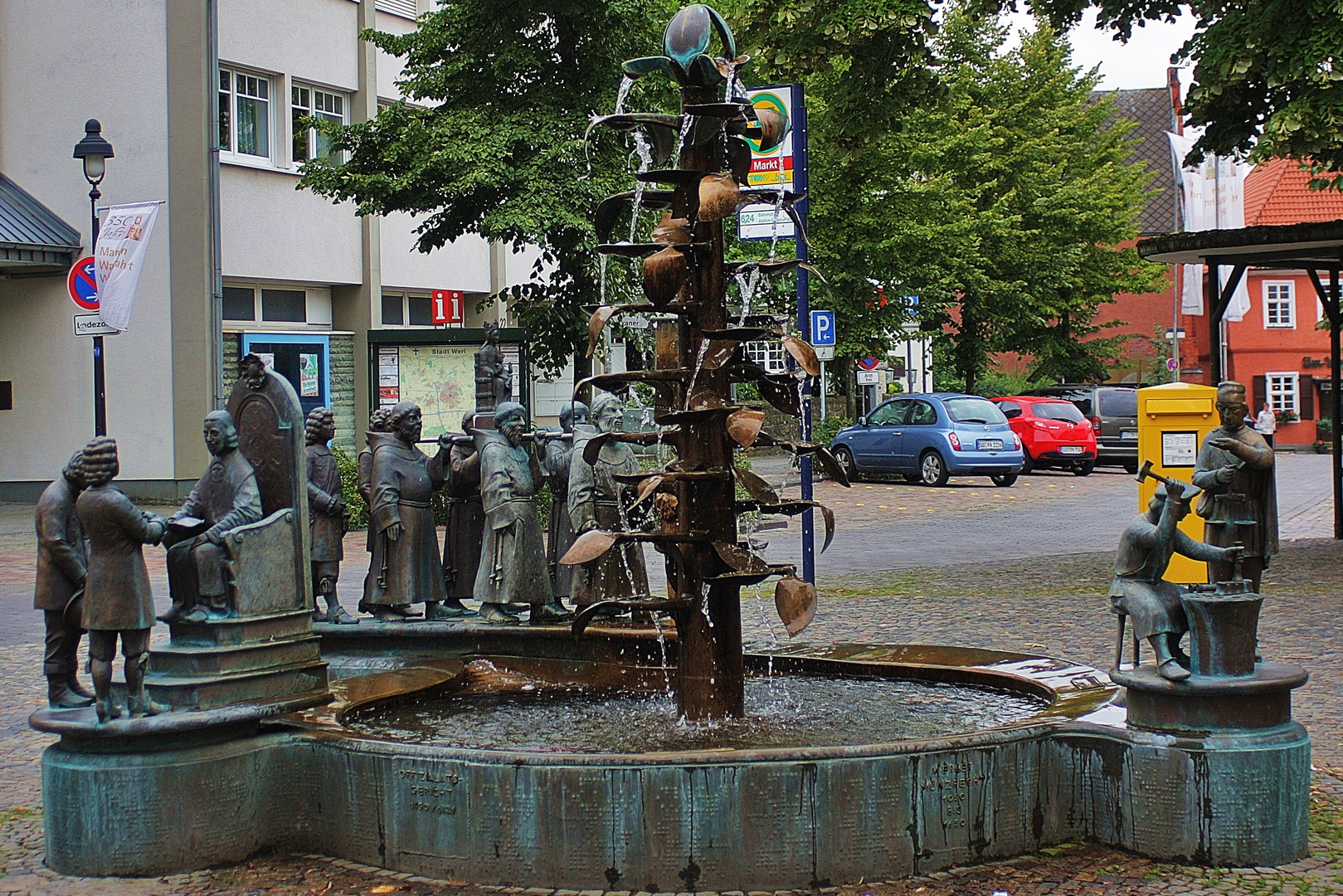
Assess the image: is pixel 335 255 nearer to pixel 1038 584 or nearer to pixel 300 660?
pixel 1038 584

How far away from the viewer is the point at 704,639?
19.6 feet

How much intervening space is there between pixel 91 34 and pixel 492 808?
2192 centimetres

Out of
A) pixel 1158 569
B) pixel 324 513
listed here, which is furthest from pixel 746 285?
pixel 324 513

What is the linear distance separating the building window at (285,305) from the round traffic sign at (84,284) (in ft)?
29.8

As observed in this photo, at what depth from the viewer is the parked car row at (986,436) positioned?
87.4ft

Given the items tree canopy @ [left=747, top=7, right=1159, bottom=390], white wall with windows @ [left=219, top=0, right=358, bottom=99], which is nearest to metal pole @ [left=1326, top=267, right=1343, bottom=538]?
tree canopy @ [left=747, top=7, right=1159, bottom=390]

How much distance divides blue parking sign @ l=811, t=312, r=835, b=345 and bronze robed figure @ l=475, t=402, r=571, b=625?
5831 millimetres

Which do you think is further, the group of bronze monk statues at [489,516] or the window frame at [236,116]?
the window frame at [236,116]

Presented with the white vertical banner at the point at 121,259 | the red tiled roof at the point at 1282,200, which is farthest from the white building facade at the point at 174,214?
the red tiled roof at the point at 1282,200

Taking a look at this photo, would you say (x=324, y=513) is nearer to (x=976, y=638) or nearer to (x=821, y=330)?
(x=976, y=638)

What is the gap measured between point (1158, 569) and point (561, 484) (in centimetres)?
401

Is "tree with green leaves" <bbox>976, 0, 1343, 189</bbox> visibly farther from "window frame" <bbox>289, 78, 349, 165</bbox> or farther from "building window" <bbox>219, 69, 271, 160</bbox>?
"building window" <bbox>219, 69, 271, 160</bbox>

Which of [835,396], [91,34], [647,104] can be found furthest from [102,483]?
[835,396]

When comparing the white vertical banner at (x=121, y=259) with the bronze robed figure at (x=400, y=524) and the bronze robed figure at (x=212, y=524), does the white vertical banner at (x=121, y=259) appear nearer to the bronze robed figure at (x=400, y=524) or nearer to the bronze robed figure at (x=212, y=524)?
the bronze robed figure at (x=400, y=524)
